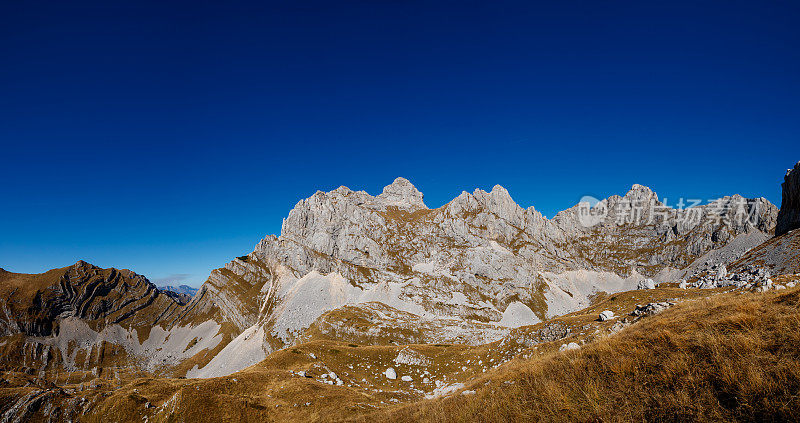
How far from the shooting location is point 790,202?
97.0 m

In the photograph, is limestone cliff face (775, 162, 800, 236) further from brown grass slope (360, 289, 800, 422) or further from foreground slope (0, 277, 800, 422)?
brown grass slope (360, 289, 800, 422)

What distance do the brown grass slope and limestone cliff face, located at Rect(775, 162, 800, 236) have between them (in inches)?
5388

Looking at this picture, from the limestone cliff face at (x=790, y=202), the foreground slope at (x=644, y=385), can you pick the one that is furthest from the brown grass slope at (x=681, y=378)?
the limestone cliff face at (x=790, y=202)

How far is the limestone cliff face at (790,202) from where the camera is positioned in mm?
92375

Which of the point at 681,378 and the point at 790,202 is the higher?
the point at 790,202

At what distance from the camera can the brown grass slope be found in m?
6.73

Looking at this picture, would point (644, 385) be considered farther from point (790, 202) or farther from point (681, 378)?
point (790, 202)

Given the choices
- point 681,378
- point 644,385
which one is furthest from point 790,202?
point 644,385

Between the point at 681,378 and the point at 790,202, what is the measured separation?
500ft

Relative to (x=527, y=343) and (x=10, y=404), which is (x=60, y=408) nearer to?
(x=10, y=404)

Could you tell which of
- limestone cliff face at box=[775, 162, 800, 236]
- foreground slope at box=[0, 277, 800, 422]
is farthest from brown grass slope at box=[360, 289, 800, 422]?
limestone cliff face at box=[775, 162, 800, 236]

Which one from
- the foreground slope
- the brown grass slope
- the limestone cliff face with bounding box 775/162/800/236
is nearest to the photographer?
the brown grass slope

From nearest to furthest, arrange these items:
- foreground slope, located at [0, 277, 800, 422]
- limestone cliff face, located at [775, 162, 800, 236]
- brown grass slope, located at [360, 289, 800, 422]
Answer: brown grass slope, located at [360, 289, 800, 422]
foreground slope, located at [0, 277, 800, 422]
limestone cliff face, located at [775, 162, 800, 236]

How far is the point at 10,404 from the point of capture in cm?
2845
